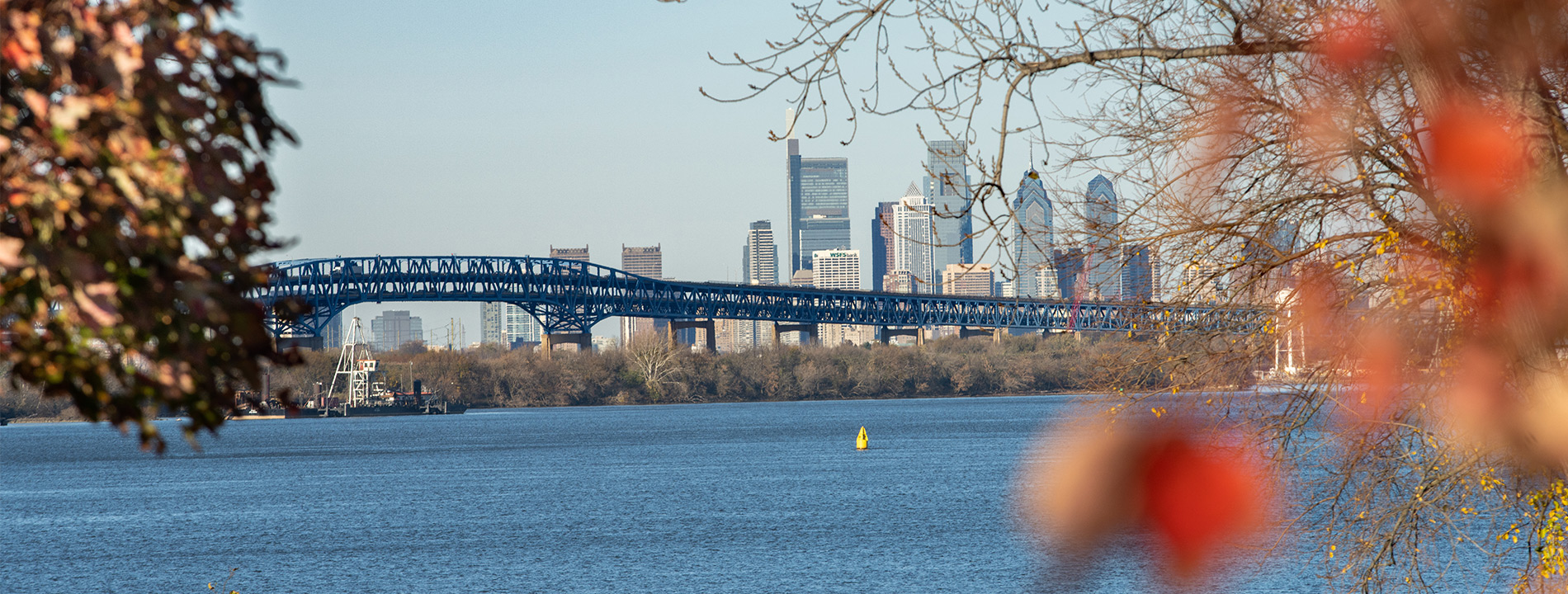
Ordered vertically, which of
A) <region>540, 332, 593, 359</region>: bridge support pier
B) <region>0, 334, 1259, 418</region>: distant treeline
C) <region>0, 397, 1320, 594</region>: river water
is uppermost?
<region>540, 332, 593, 359</region>: bridge support pier

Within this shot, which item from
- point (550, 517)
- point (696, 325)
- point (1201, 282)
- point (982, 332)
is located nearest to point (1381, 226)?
point (1201, 282)

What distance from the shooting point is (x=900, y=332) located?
625 feet

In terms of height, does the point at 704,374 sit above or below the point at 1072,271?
below

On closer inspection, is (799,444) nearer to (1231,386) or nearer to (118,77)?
(1231,386)

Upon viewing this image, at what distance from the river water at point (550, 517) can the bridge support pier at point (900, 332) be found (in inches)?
2632

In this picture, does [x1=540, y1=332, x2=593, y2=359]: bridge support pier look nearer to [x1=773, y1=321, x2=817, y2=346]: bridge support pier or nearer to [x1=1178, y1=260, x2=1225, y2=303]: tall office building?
[x1=773, y1=321, x2=817, y2=346]: bridge support pier

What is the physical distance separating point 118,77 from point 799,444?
103642mm

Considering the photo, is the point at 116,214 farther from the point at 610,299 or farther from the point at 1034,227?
the point at 610,299

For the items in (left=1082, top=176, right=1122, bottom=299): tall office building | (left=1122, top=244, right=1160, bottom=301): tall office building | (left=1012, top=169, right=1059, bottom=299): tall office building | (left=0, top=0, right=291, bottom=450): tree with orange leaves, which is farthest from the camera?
(left=1122, top=244, right=1160, bottom=301): tall office building

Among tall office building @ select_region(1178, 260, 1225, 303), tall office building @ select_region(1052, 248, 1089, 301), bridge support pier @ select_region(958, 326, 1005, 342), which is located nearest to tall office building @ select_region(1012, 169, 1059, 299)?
tall office building @ select_region(1052, 248, 1089, 301)

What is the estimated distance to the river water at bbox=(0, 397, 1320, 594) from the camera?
143ft

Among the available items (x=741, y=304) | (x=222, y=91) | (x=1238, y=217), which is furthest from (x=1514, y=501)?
(x=741, y=304)

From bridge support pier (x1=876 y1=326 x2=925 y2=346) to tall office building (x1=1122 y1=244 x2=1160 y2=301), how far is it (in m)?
177

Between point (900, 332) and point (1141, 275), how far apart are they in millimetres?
177924
